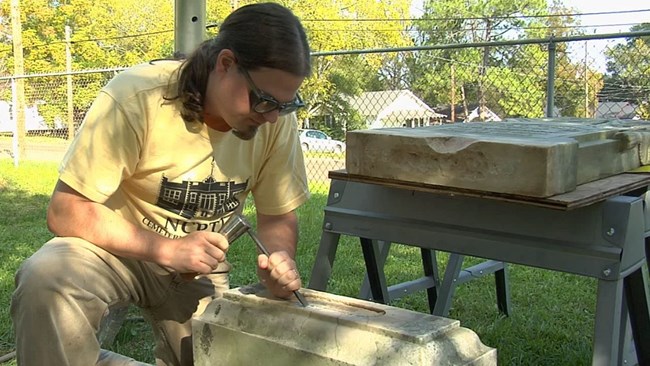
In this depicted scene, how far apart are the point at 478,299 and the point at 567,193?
2100 millimetres

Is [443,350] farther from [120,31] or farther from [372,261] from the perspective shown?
[120,31]

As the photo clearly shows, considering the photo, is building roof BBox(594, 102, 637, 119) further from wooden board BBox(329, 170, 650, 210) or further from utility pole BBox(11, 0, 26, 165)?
utility pole BBox(11, 0, 26, 165)

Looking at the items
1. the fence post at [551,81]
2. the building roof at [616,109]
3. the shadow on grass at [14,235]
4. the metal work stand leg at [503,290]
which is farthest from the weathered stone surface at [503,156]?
the building roof at [616,109]

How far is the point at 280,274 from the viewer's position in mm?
1709

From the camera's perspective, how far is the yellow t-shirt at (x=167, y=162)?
1810 millimetres

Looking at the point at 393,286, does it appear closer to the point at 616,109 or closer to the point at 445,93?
the point at 616,109

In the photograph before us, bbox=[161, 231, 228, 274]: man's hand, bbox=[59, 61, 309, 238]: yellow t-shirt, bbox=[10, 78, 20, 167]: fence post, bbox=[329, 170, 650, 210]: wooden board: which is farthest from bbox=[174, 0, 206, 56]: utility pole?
bbox=[10, 78, 20, 167]: fence post

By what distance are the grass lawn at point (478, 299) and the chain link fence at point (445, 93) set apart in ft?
3.94

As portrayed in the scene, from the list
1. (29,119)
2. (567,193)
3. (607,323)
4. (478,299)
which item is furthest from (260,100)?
(29,119)

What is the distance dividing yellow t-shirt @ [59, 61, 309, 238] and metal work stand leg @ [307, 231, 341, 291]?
0.21m

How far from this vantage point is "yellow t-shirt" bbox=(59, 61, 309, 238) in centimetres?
181

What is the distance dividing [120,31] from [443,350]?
101ft

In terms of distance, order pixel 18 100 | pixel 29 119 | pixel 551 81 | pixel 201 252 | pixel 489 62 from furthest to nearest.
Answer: pixel 29 119, pixel 489 62, pixel 18 100, pixel 551 81, pixel 201 252

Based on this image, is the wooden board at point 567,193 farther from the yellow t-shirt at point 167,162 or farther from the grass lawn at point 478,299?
the grass lawn at point 478,299
